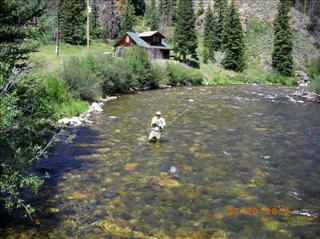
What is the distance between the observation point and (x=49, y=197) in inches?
499

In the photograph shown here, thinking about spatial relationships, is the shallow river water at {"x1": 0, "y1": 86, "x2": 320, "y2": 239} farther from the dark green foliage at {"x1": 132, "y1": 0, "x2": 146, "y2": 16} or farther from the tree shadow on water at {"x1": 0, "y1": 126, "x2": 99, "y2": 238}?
the dark green foliage at {"x1": 132, "y1": 0, "x2": 146, "y2": 16}

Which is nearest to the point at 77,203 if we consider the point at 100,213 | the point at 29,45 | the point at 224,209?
the point at 100,213

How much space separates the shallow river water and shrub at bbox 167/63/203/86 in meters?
28.0

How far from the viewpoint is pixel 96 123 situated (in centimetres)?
2472

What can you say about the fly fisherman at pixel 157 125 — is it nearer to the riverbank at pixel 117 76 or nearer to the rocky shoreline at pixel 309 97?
the riverbank at pixel 117 76

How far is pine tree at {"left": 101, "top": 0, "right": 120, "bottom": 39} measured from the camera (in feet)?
301

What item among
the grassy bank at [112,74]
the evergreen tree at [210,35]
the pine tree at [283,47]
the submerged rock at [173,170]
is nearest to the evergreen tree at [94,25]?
the grassy bank at [112,74]

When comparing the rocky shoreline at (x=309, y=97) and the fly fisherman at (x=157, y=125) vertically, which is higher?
the fly fisherman at (x=157, y=125)

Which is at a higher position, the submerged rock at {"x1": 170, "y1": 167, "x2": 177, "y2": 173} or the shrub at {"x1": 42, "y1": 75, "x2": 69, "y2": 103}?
the shrub at {"x1": 42, "y1": 75, "x2": 69, "y2": 103}

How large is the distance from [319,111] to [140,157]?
70.1 ft

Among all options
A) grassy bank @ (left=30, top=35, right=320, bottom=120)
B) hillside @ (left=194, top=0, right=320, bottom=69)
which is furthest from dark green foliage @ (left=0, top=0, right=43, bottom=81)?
hillside @ (left=194, top=0, right=320, bottom=69)

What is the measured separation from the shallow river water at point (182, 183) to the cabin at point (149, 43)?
46.0m

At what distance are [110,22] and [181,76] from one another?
1788 inches
